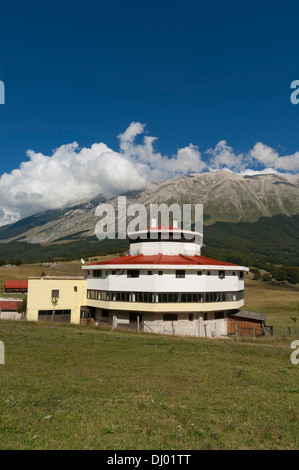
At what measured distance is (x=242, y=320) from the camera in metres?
49.2

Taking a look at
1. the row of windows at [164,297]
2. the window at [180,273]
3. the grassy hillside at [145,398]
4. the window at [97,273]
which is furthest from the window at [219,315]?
the grassy hillside at [145,398]

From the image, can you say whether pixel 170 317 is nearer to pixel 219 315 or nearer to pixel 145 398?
pixel 219 315

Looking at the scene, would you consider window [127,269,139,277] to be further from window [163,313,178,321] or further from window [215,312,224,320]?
window [215,312,224,320]

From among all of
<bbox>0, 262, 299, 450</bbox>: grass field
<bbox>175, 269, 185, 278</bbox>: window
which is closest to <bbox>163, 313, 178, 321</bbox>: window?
<bbox>175, 269, 185, 278</bbox>: window

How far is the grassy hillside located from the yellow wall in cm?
2351

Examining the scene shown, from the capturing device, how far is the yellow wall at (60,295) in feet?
158

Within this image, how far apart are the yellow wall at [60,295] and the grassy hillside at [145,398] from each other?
2351cm

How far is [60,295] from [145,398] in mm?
37828

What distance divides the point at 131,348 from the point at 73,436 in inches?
629

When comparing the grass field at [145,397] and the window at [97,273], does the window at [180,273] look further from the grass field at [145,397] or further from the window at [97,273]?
the grass field at [145,397]

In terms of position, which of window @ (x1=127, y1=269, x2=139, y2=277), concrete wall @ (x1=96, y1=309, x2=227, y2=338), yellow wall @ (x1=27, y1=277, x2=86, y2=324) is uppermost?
window @ (x1=127, y1=269, x2=139, y2=277)

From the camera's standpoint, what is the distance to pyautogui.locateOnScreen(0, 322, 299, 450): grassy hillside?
399 inches

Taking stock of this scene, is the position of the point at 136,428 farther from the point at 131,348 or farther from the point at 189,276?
the point at 189,276
